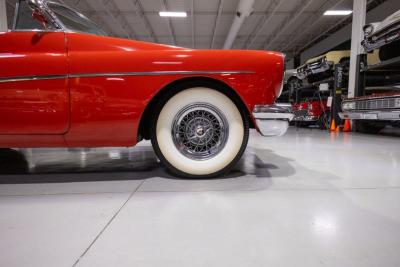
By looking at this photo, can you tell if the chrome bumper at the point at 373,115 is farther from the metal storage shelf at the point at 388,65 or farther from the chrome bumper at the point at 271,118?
the chrome bumper at the point at 271,118

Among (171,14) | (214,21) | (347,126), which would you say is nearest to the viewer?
(347,126)

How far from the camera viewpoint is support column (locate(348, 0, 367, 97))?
6.85 meters

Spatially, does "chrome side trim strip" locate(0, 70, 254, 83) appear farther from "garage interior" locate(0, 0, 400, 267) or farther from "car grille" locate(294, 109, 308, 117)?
"car grille" locate(294, 109, 308, 117)

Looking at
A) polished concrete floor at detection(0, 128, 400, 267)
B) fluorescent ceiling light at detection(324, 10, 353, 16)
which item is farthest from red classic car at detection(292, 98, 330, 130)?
Result: polished concrete floor at detection(0, 128, 400, 267)

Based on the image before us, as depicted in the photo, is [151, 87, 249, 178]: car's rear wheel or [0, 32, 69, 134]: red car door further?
[151, 87, 249, 178]: car's rear wheel

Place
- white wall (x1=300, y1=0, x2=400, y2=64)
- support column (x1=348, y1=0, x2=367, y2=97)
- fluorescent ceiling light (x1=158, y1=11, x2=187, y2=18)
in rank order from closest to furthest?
support column (x1=348, y1=0, x2=367, y2=97) < white wall (x1=300, y1=0, x2=400, y2=64) < fluorescent ceiling light (x1=158, y1=11, x2=187, y2=18)

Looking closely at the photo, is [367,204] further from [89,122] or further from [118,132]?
[89,122]

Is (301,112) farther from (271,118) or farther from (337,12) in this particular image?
(271,118)

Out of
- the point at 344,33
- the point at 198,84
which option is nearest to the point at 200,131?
the point at 198,84

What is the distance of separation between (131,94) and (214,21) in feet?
39.7

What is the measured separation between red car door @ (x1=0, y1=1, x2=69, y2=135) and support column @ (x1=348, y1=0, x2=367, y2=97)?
284 inches

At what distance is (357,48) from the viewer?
696 cm

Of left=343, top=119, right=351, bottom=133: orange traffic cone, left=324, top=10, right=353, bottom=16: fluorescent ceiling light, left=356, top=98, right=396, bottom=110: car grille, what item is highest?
left=324, top=10, right=353, bottom=16: fluorescent ceiling light

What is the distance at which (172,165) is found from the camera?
199 centimetres
